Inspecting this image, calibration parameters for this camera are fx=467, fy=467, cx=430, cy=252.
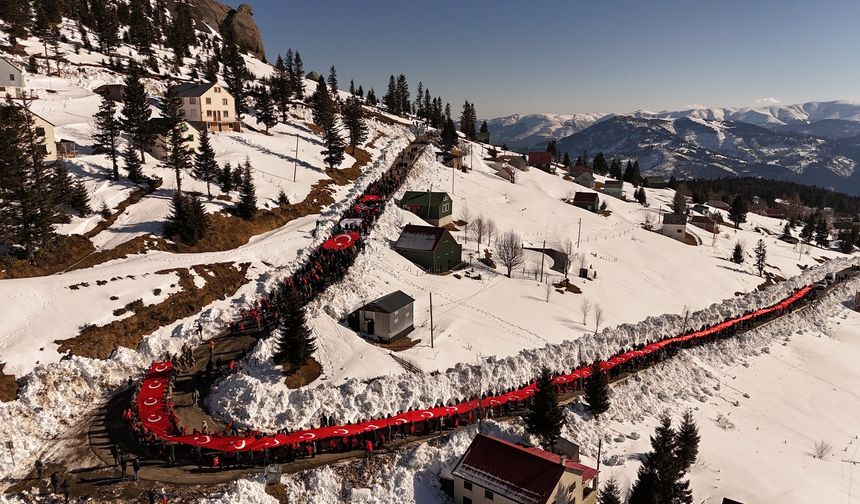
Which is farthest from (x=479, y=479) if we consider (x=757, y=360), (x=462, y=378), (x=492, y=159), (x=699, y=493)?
(x=492, y=159)

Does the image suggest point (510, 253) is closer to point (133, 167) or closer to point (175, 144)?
point (175, 144)

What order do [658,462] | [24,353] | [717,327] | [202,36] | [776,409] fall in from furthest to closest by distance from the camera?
[202,36]
[717,327]
[776,409]
[24,353]
[658,462]

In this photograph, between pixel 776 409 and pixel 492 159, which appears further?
pixel 492 159

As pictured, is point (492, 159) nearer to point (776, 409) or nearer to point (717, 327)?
point (717, 327)

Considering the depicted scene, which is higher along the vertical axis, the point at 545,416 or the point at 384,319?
the point at 384,319


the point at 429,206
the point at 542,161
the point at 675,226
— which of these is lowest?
the point at 675,226

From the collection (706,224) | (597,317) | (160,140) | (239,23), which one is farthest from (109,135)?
(239,23)

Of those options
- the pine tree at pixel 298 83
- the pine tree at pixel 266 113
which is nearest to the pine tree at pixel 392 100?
the pine tree at pixel 298 83
